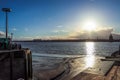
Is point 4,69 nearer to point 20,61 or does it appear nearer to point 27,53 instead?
point 20,61

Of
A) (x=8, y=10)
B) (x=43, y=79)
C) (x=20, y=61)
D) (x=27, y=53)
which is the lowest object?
(x=43, y=79)

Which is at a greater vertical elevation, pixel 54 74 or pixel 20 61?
pixel 20 61

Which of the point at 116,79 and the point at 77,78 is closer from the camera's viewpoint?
the point at 116,79

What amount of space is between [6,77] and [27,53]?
4038mm

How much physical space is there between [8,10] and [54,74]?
875 centimetres

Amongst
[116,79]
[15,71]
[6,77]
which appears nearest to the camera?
[116,79]

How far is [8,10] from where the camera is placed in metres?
18.8

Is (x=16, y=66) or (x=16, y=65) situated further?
(x=16, y=65)

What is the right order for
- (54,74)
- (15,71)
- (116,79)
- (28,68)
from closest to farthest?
(116,79), (28,68), (15,71), (54,74)

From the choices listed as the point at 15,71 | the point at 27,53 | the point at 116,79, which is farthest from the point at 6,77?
the point at 116,79

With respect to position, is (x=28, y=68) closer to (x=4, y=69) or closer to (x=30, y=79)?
(x=30, y=79)

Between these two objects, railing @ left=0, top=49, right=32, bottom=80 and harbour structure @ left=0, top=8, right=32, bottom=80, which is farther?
harbour structure @ left=0, top=8, right=32, bottom=80

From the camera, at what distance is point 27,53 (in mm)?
13461

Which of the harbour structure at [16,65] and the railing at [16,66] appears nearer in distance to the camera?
the railing at [16,66]
